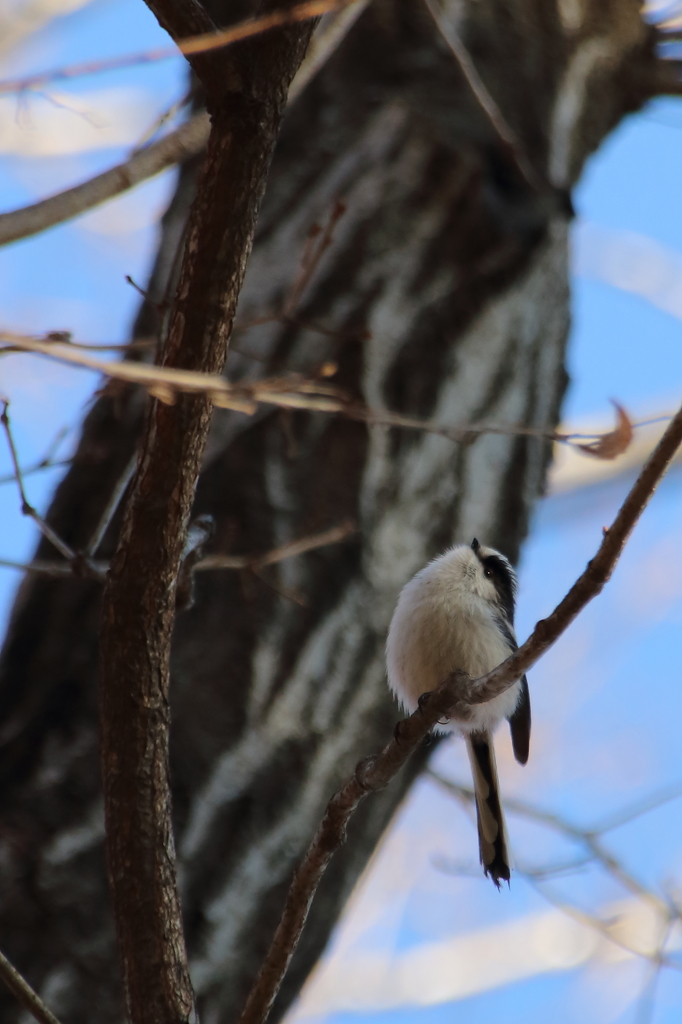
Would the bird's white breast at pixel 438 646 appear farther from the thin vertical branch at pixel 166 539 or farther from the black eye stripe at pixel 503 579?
the thin vertical branch at pixel 166 539

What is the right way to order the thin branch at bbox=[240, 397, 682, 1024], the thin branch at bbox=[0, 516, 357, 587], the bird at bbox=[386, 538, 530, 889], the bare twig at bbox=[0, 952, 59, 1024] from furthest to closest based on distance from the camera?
the bird at bbox=[386, 538, 530, 889] < the thin branch at bbox=[0, 516, 357, 587] < the bare twig at bbox=[0, 952, 59, 1024] < the thin branch at bbox=[240, 397, 682, 1024]

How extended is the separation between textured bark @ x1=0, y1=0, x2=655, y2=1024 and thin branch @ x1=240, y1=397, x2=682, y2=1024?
0.73 meters

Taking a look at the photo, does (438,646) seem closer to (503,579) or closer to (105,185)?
(503,579)

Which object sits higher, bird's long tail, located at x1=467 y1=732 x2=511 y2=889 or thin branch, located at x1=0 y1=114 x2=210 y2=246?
thin branch, located at x1=0 y1=114 x2=210 y2=246

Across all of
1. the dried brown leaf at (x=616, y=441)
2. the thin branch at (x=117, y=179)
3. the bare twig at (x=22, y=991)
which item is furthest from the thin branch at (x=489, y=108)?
the bare twig at (x=22, y=991)

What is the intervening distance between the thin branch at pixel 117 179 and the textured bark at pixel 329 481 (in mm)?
502

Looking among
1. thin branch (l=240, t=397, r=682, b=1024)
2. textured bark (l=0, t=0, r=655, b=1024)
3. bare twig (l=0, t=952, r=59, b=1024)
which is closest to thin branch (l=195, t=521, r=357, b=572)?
textured bark (l=0, t=0, r=655, b=1024)

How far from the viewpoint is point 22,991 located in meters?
1.42

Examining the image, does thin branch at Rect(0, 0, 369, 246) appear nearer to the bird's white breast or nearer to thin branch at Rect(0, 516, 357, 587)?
thin branch at Rect(0, 516, 357, 587)

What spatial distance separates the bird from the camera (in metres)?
2.45

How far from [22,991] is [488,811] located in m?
1.31

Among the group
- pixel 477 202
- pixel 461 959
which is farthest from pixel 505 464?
pixel 461 959

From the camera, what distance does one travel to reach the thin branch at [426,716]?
1285 millimetres

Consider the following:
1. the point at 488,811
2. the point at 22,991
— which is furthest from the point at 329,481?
the point at 22,991
